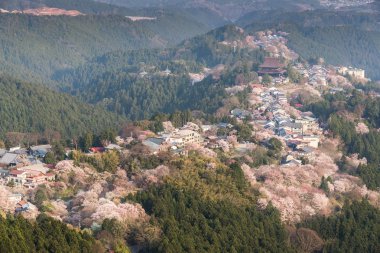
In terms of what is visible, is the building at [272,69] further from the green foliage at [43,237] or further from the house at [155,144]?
the green foliage at [43,237]

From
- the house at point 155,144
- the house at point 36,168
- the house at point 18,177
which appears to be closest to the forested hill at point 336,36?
the house at point 155,144

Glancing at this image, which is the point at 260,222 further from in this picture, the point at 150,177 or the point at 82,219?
the point at 82,219

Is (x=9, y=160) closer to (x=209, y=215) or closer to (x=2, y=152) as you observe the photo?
(x=2, y=152)

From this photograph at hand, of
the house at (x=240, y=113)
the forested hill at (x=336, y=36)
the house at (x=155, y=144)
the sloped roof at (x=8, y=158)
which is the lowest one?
the forested hill at (x=336, y=36)

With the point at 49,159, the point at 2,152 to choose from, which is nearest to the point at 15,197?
the point at 49,159

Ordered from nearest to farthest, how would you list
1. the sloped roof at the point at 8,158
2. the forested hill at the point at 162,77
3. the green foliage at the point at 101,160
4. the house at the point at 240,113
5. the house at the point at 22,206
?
1. the house at the point at 22,206
2. the green foliage at the point at 101,160
3. the sloped roof at the point at 8,158
4. the house at the point at 240,113
5. the forested hill at the point at 162,77

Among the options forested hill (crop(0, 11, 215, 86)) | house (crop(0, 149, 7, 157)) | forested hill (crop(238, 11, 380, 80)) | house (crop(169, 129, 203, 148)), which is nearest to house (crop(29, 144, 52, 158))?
house (crop(0, 149, 7, 157))

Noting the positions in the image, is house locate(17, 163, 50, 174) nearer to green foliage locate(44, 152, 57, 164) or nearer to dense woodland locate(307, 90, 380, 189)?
green foliage locate(44, 152, 57, 164)
